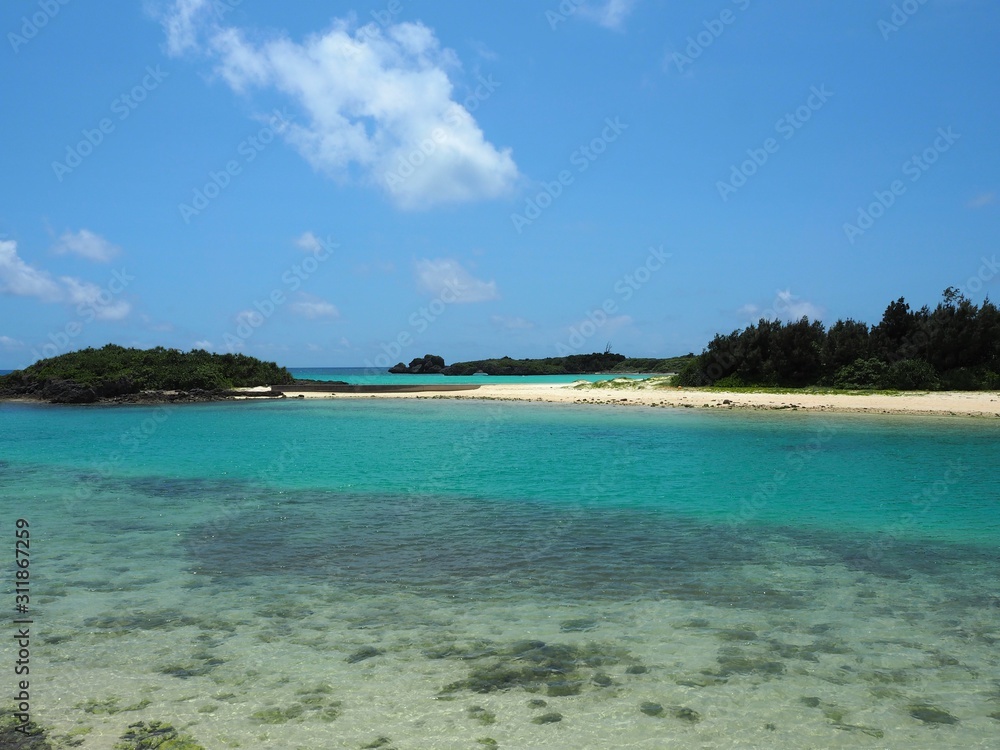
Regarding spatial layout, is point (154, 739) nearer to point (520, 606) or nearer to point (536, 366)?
point (520, 606)

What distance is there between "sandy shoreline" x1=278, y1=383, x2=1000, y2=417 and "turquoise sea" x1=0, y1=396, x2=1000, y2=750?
19.4 meters

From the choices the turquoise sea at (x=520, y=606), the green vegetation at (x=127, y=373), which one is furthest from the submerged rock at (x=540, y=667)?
the green vegetation at (x=127, y=373)

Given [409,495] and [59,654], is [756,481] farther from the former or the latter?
[59,654]

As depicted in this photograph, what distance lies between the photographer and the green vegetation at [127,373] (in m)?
54.0

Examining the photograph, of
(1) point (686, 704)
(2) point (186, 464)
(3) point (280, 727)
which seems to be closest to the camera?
(3) point (280, 727)

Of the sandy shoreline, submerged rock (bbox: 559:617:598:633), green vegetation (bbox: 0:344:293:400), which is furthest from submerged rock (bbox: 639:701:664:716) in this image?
green vegetation (bbox: 0:344:293:400)

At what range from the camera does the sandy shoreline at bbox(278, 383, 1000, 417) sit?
35.7 m

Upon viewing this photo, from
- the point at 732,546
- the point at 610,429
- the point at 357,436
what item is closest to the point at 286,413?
the point at 357,436

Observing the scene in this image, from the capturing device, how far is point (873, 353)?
45.4m

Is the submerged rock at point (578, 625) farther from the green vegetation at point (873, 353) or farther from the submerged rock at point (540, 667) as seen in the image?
the green vegetation at point (873, 353)

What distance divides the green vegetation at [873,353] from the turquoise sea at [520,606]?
2716 centimetres

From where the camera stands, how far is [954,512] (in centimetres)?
1290

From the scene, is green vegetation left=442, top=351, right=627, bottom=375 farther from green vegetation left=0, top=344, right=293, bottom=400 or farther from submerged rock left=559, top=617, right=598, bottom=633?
submerged rock left=559, top=617, right=598, bottom=633

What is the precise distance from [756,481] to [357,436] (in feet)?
56.8
